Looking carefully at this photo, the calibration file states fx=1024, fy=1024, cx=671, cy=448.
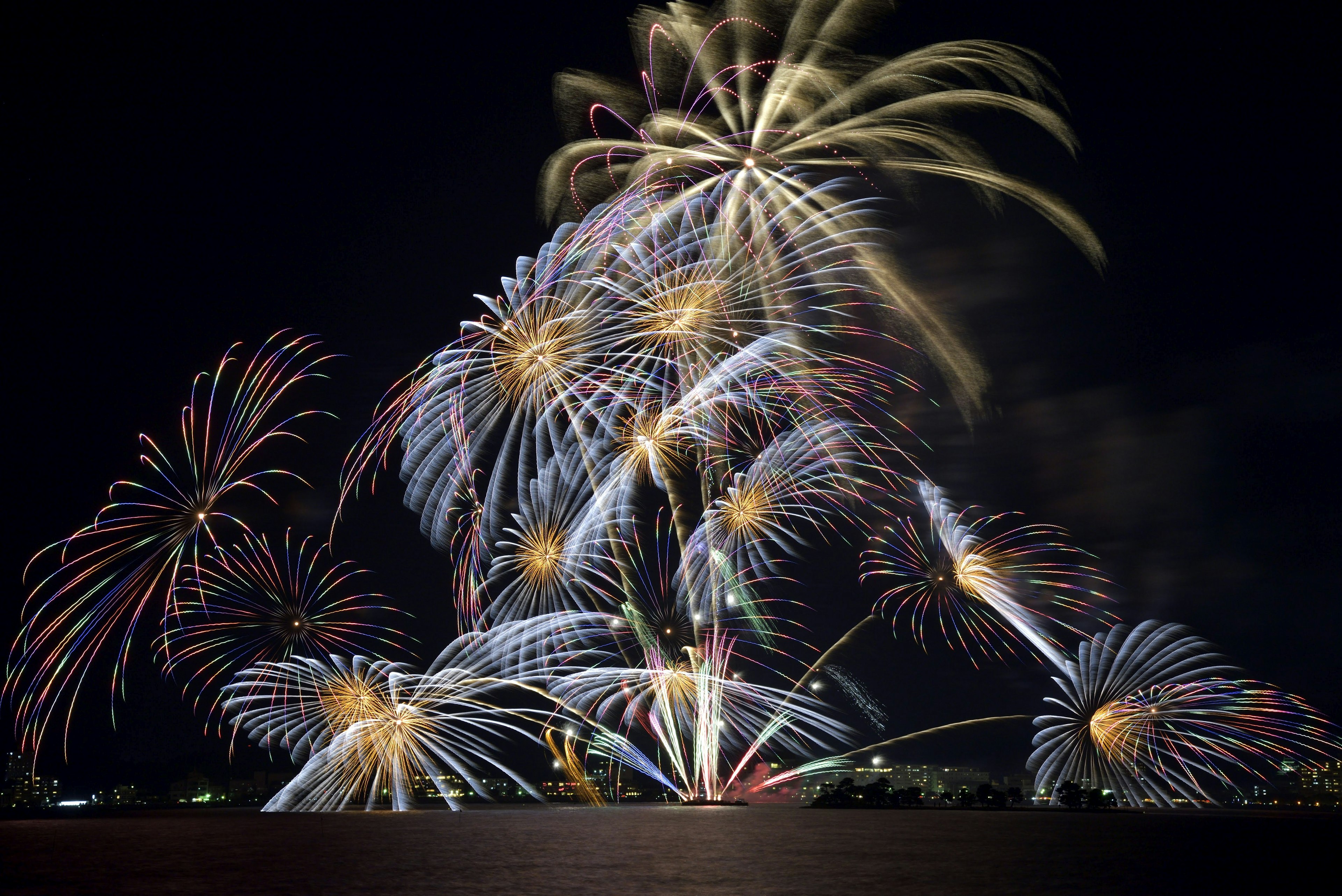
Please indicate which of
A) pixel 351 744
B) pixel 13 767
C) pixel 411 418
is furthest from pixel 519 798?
pixel 411 418

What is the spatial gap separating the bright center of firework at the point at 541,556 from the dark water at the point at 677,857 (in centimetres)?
941

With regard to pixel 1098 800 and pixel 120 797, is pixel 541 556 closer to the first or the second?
pixel 1098 800

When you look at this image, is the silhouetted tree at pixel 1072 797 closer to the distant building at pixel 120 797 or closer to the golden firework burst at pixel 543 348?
the golden firework burst at pixel 543 348

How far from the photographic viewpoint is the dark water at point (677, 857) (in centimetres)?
1812

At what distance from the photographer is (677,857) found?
23750 millimetres

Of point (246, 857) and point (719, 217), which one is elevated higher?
point (719, 217)

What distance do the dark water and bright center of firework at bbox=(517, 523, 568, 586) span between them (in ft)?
30.9

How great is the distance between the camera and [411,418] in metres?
36.5

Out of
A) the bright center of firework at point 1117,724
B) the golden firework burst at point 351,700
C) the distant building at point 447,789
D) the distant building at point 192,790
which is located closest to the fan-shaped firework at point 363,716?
the golden firework burst at point 351,700

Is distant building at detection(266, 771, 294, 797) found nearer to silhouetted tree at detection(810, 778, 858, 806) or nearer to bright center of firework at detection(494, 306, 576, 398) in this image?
silhouetted tree at detection(810, 778, 858, 806)

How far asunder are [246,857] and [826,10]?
2624 cm

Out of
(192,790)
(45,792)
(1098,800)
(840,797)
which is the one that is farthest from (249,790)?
(1098,800)

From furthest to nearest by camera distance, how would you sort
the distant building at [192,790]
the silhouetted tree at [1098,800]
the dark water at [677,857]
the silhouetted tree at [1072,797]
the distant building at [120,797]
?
the distant building at [120,797] → the distant building at [192,790] → the silhouetted tree at [1072,797] → the silhouetted tree at [1098,800] → the dark water at [677,857]

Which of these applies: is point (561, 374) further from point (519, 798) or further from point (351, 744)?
point (519, 798)
